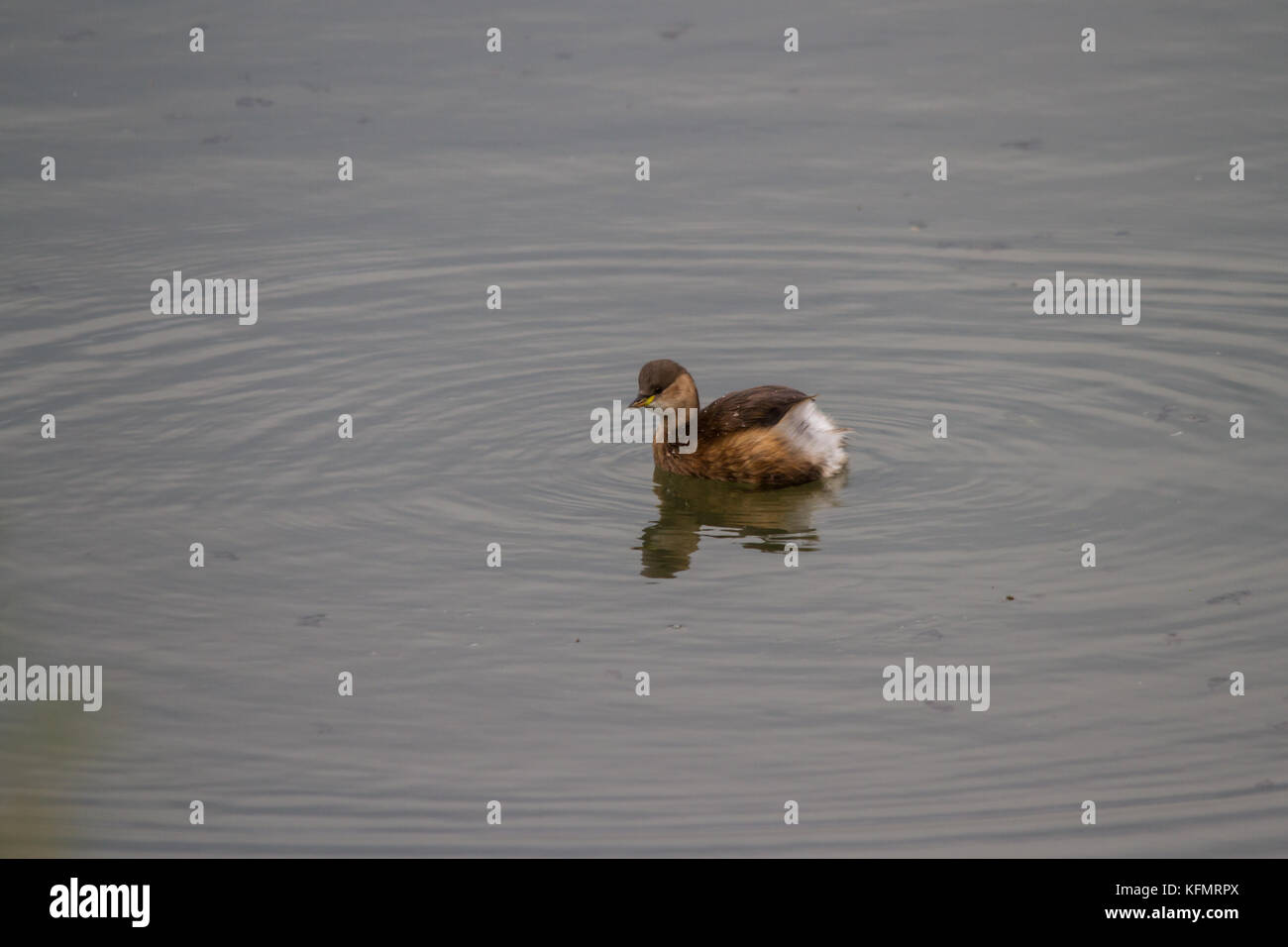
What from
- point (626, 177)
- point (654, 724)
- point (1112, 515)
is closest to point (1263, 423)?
point (1112, 515)

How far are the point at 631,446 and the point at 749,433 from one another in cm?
120

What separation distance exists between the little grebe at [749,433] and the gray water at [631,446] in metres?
0.18

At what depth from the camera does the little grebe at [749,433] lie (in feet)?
35.9

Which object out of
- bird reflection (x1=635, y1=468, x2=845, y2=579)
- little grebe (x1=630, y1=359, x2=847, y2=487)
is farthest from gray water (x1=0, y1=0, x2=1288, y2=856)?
little grebe (x1=630, y1=359, x2=847, y2=487)

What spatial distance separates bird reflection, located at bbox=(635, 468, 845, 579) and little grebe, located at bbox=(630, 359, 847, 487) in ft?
0.30

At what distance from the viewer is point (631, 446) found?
1196cm

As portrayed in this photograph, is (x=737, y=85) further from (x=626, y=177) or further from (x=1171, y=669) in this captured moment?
(x=1171, y=669)

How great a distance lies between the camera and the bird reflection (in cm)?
1012

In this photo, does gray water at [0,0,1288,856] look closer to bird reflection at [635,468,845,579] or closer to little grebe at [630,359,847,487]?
bird reflection at [635,468,845,579]

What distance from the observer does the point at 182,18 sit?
62.7 feet

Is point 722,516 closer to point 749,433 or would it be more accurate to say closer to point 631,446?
point 749,433

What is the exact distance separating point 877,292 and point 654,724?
20.6 ft

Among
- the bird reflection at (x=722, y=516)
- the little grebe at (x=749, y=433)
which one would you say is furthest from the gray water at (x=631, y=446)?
the little grebe at (x=749, y=433)

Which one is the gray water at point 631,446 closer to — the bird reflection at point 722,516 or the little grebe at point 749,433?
the bird reflection at point 722,516
